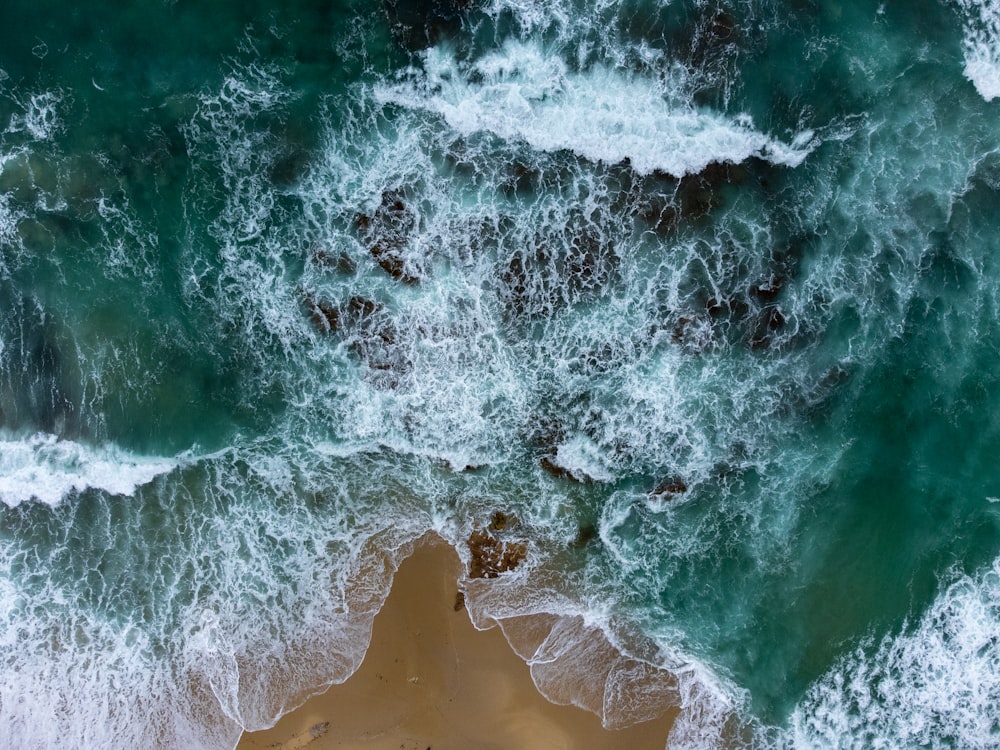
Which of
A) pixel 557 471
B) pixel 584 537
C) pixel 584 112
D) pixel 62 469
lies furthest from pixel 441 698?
pixel 584 112

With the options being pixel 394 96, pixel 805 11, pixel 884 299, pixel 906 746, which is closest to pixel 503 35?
pixel 394 96

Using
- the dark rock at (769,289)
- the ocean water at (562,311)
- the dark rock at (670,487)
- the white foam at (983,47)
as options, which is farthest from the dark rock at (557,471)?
the white foam at (983,47)

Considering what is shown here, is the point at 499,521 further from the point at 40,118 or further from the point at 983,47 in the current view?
the point at 983,47

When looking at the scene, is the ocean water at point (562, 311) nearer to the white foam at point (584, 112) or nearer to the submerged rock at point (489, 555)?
the white foam at point (584, 112)

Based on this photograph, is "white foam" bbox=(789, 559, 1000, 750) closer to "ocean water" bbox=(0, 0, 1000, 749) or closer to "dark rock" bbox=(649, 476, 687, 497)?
"ocean water" bbox=(0, 0, 1000, 749)

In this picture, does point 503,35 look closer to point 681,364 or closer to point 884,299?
point 681,364

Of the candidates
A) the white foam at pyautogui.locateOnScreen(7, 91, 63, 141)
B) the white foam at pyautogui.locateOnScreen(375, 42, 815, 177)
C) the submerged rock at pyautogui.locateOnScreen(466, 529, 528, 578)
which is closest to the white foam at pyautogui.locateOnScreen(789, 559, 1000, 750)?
the submerged rock at pyautogui.locateOnScreen(466, 529, 528, 578)
